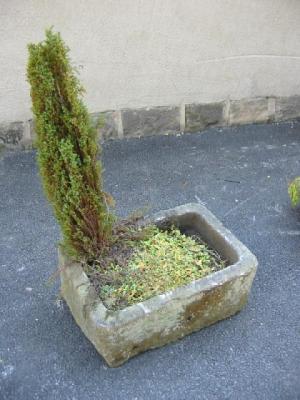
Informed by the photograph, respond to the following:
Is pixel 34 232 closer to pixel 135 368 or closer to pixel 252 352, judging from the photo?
pixel 135 368

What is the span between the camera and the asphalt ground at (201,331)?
2574mm

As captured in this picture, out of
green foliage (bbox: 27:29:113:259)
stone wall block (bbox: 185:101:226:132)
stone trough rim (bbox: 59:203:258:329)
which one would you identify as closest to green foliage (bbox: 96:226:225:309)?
stone trough rim (bbox: 59:203:258:329)

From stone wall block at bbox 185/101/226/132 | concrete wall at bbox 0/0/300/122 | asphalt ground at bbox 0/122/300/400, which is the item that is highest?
concrete wall at bbox 0/0/300/122

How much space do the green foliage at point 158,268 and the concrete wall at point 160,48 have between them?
1.98 meters

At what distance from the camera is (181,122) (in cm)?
484

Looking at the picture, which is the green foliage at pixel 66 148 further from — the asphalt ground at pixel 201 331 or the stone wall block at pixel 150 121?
the stone wall block at pixel 150 121

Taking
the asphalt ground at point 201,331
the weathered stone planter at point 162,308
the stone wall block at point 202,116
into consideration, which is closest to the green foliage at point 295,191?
the asphalt ground at point 201,331

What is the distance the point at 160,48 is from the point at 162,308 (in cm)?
278

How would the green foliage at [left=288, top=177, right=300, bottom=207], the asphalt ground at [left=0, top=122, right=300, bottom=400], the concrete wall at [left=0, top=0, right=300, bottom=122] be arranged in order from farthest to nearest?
the concrete wall at [left=0, top=0, right=300, bottom=122], the green foliage at [left=288, top=177, right=300, bottom=207], the asphalt ground at [left=0, top=122, right=300, bottom=400]

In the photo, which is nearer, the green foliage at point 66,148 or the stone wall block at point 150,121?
the green foliage at point 66,148

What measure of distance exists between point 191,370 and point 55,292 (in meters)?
1.08

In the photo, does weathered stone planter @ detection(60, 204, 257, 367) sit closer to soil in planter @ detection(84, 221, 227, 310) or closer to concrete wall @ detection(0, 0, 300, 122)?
soil in planter @ detection(84, 221, 227, 310)

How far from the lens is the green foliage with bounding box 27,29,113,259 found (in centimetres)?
209

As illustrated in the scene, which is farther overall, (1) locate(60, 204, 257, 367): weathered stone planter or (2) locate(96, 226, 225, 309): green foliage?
(2) locate(96, 226, 225, 309): green foliage
